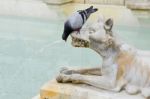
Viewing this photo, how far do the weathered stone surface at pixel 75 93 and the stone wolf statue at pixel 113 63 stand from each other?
0.02 m

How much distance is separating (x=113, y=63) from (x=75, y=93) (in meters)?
0.21

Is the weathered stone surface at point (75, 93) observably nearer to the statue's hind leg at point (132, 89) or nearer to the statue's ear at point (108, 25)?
the statue's hind leg at point (132, 89)

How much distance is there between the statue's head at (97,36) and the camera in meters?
1.62

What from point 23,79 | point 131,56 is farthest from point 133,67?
point 23,79

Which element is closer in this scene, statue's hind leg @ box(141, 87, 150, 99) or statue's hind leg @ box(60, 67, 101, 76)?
statue's hind leg @ box(141, 87, 150, 99)

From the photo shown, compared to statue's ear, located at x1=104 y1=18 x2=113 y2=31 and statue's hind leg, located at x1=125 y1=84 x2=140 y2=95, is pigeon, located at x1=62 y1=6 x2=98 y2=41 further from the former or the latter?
statue's hind leg, located at x1=125 y1=84 x2=140 y2=95

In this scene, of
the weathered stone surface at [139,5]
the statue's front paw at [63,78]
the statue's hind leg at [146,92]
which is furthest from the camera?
the weathered stone surface at [139,5]

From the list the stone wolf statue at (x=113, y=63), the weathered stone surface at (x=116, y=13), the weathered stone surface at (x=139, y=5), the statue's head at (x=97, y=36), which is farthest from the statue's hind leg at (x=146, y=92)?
the weathered stone surface at (x=139, y=5)

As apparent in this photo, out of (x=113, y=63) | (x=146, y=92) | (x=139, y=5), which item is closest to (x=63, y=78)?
(x=113, y=63)

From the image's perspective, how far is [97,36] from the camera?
5.30ft

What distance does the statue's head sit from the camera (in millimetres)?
Answer: 1617

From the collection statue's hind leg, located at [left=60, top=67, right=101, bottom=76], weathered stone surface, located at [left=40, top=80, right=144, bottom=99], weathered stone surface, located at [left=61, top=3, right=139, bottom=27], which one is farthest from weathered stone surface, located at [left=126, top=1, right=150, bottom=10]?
weathered stone surface, located at [left=40, top=80, right=144, bottom=99]

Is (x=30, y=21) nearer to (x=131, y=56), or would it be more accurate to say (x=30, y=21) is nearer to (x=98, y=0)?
(x=98, y=0)

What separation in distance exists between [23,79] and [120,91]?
4.28 ft
